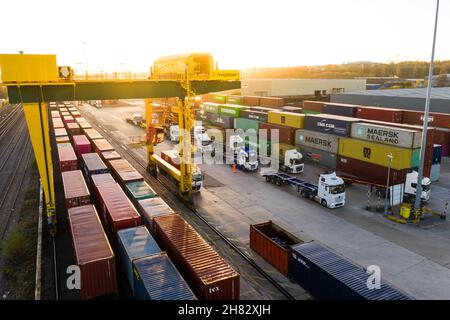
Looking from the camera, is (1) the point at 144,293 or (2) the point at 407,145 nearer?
(1) the point at 144,293

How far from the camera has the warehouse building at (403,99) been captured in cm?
5138

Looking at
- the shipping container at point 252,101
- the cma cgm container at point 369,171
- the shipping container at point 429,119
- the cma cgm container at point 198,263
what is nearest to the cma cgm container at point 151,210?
the cma cgm container at point 198,263

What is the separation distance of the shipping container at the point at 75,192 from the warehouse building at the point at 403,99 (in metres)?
51.5

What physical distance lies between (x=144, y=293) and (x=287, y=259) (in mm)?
7917

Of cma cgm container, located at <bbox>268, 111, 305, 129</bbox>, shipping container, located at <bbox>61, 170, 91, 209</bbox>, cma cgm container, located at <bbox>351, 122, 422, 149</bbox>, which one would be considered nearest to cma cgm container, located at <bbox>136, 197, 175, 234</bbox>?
shipping container, located at <bbox>61, 170, 91, 209</bbox>

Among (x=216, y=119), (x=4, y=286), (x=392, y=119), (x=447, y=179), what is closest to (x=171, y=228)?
(x=4, y=286)

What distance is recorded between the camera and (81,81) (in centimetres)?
2483

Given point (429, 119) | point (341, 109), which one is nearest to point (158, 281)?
point (341, 109)

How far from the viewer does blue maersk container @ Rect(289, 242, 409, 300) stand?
13680 mm

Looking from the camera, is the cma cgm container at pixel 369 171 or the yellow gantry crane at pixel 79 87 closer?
the yellow gantry crane at pixel 79 87

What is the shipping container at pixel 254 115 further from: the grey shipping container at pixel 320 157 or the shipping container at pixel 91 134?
the shipping container at pixel 91 134

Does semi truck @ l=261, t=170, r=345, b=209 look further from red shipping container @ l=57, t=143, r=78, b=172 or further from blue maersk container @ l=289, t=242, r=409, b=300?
red shipping container @ l=57, t=143, r=78, b=172

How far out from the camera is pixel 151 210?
21953mm
